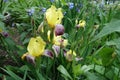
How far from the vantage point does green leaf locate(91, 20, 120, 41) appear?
1.01m

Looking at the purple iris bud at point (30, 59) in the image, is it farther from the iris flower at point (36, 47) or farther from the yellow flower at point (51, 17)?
the yellow flower at point (51, 17)

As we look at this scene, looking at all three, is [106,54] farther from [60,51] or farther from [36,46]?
[60,51]

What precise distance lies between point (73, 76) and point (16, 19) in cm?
153

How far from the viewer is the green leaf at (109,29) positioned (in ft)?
3.32

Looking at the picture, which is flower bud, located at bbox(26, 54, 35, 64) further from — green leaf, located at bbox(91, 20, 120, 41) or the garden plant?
green leaf, located at bbox(91, 20, 120, 41)

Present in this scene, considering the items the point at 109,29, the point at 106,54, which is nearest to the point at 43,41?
the point at 106,54

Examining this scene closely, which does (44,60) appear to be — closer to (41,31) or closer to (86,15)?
(41,31)

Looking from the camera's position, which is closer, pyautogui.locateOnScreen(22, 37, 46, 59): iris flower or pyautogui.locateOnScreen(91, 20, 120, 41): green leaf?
pyautogui.locateOnScreen(91, 20, 120, 41): green leaf

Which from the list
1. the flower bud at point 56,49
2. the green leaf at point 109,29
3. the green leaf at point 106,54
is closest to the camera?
the green leaf at point 109,29

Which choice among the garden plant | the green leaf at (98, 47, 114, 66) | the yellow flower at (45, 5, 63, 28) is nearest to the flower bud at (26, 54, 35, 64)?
the garden plant

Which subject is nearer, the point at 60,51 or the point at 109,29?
the point at 109,29

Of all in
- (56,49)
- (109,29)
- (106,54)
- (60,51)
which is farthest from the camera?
(60,51)

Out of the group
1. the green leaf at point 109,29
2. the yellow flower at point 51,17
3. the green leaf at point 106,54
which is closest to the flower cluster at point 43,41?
the yellow flower at point 51,17

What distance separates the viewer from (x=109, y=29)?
1.03m
